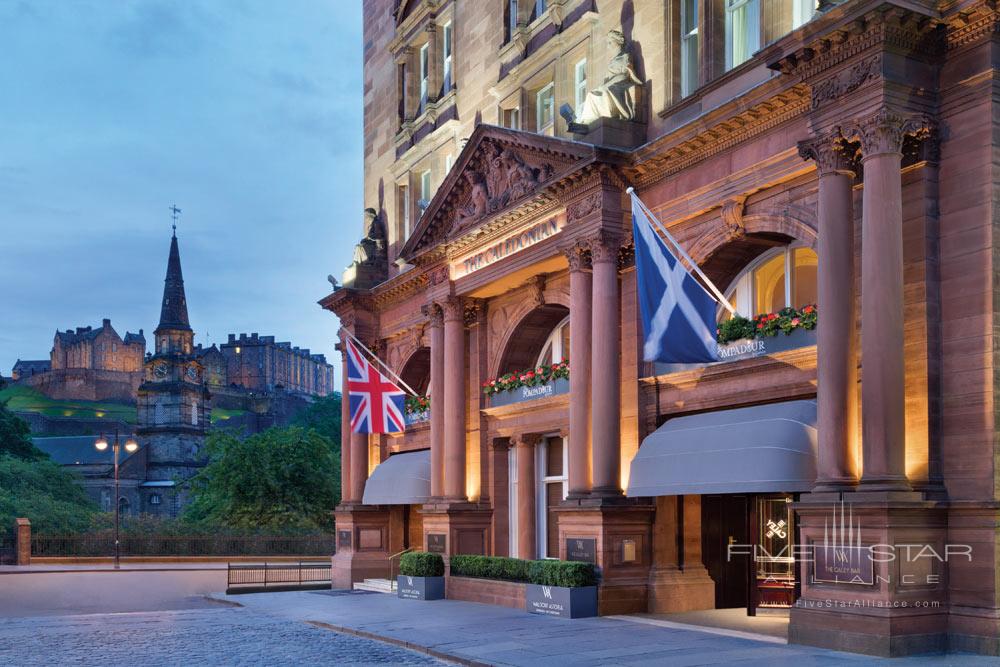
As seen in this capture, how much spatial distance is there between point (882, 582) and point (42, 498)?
6034 centimetres

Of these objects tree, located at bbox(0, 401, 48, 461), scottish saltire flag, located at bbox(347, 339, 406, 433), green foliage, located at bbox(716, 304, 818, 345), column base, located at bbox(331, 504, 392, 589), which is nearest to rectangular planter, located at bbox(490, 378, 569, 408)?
scottish saltire flag, located at bbox(347, 339, 406, 433)

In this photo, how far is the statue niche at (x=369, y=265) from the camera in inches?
1497

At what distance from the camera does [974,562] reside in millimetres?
16859

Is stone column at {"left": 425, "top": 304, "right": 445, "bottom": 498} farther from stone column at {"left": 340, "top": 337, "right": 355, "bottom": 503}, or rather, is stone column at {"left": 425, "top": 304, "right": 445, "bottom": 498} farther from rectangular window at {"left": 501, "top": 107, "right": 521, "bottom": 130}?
stone column at {"left": 340, "top": 337, "right": 355, "bottom": 503}

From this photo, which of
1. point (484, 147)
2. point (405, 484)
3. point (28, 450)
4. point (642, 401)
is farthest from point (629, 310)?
point (28, 450)

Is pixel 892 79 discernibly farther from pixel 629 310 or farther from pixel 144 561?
pixel 144 561

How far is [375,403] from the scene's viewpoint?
3262cm

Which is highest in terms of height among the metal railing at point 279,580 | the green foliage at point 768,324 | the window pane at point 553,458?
the green foliage at point 768,324

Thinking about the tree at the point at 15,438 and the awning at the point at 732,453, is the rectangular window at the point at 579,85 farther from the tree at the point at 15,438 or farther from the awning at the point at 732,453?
the tree at the point at 15,438

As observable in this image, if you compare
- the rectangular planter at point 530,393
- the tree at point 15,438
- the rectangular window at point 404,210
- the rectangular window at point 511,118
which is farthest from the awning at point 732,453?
the tree at point 15,438

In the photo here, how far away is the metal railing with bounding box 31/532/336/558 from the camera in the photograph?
59719mm

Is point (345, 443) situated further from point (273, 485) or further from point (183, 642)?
point (273, 485)

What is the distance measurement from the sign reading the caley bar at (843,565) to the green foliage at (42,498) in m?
50.0

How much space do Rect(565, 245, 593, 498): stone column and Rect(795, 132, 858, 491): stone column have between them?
23.8 feet
